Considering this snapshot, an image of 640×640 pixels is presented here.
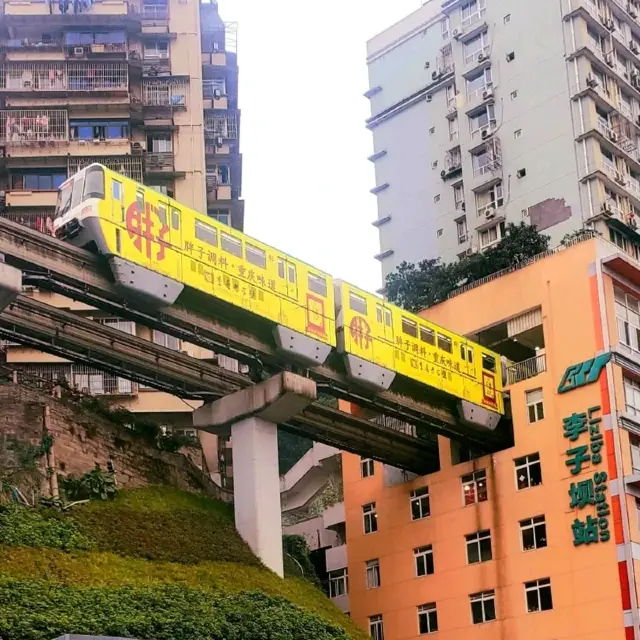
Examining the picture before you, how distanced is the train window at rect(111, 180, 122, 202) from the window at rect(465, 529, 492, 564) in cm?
1512

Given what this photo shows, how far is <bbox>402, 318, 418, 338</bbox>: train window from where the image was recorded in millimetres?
36750

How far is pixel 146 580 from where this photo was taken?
28.3 meters

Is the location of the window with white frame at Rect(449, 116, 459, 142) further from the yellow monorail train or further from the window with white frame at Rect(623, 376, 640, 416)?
the window with white frame at Rect(623, 376, 640, 416)

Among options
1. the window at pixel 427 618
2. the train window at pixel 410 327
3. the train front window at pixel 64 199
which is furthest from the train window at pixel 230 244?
the window at pixel 427 618

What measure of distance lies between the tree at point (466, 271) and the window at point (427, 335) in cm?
790

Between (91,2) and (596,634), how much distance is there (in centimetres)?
3135

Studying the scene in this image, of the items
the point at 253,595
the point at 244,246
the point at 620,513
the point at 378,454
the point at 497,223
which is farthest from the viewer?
the point at 497,223

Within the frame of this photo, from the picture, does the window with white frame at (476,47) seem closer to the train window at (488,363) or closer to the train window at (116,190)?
the train window at (488,363)

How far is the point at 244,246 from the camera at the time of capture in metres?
32.4

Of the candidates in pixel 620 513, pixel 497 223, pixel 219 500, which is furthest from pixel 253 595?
pixel 497 223

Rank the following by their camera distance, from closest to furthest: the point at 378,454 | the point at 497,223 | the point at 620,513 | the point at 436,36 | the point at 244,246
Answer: the point at 244,246 < the point at 620,513 < the point at 378,454 < the point at 497,223 < the point at 436,36

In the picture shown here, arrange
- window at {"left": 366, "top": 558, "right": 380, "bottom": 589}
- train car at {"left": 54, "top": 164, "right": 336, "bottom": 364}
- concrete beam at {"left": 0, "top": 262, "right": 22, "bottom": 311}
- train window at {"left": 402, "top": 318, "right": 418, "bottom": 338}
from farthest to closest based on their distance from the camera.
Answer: window at {"left": 366, "top": 558, "right": 380, "bottom": 589} < train window at {"left": 402, "top": 318, "right": 418, "bottom": 338} < train car at {"left": 54, "top": 164, "right": 336, "bottom": 364} < concrete beam at {"left": 0, "top": 262, "right": 22, "bottom": 311}

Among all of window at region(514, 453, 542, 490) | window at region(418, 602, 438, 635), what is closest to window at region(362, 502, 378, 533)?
window at region(418, 602, 438, 635)

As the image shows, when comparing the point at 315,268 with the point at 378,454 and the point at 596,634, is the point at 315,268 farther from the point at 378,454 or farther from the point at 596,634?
the point at 596,634
